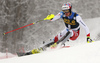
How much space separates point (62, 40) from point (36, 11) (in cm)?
1092

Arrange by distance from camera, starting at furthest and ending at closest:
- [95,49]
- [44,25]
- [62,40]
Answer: [44,25], [62,40], [95,49]

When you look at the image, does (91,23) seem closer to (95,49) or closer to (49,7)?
(49,7)

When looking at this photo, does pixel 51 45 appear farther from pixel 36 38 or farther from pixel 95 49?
pixel 36 38

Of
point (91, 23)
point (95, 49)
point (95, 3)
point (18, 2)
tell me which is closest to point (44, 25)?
point (18, 2)

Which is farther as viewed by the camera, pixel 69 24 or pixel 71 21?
pixel 69 24

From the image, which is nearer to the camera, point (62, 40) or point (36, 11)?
point (62, 40)

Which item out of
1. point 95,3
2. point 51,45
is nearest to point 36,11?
point 95,3

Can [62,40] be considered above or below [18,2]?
below

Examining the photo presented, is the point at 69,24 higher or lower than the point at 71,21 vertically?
lower

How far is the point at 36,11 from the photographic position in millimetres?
16953

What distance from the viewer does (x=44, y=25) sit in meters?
16.9

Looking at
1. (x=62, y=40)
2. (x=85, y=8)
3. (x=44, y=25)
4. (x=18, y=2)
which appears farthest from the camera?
(x=85, y=8)

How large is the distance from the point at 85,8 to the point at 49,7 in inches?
170

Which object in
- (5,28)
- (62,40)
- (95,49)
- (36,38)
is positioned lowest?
(36,38)
